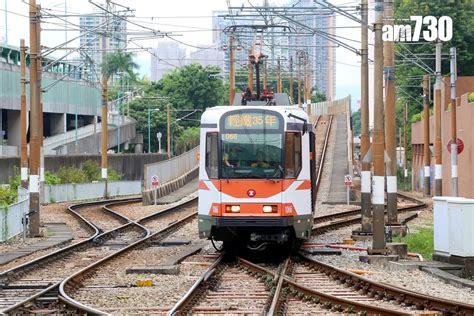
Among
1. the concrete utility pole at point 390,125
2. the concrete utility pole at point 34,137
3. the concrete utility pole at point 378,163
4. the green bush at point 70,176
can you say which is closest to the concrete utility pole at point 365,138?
the concrete utility pole at point 390,125

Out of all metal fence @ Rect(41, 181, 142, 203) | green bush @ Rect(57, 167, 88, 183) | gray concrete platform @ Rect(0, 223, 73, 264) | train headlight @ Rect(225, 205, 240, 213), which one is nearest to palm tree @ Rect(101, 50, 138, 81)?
metal fence @ Rect(41, 181, 142, 203)

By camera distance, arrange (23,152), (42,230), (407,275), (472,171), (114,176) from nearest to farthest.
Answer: (407,275) < (42,230) < (23,152) < (472,171) < (114,176)

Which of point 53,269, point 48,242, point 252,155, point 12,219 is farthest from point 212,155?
point 12,219

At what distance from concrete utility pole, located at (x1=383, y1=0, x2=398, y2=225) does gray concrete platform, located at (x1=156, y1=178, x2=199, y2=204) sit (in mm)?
19937

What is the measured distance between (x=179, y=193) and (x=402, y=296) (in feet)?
131

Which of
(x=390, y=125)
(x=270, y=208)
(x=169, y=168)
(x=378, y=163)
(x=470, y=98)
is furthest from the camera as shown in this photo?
(x=169, y=168)

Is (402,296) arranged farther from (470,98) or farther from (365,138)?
(470,98)

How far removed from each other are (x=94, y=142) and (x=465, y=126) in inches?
1808

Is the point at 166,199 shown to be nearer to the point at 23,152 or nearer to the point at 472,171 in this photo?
the point at 23,152

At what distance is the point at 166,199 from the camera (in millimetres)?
49531

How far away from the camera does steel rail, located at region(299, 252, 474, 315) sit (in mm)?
13070

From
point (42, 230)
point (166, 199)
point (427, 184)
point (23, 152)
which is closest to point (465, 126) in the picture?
point (427, 184)

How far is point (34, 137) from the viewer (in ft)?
96.4

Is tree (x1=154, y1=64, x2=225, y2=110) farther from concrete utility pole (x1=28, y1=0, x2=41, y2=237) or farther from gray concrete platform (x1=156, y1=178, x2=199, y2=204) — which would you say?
concrete utility pole (x1=28, y1=0, x2=41, y2=237)
